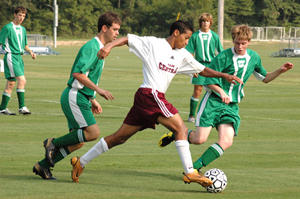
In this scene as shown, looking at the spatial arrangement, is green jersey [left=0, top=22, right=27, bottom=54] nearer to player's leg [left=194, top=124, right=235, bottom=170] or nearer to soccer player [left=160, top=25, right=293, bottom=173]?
soccer player [left=160, top=25, right=293, bottom=173]

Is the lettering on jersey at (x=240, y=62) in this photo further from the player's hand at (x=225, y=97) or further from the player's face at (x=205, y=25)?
the player's face at (x=205, y=25)

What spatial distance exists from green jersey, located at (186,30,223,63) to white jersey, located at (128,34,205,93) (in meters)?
6.47

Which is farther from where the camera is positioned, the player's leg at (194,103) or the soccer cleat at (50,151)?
the player's leg at (194,103)

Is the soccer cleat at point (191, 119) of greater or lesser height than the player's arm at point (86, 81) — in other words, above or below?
below

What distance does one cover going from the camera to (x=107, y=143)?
8273mm

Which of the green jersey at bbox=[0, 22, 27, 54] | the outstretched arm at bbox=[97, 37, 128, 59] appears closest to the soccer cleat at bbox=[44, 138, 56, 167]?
the outstretched arm at bbox=[97, 37, 128, 59]

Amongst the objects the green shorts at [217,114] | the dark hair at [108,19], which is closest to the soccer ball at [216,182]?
the green shorts at [217,114]

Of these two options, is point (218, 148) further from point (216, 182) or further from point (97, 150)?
point (97, 150)

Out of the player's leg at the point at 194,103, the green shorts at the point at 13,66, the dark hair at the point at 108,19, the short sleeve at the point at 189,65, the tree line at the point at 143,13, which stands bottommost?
the tree line at the point at 143,13

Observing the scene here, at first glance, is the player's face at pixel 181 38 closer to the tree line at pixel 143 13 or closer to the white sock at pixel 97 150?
the white sock at pixel 97 150

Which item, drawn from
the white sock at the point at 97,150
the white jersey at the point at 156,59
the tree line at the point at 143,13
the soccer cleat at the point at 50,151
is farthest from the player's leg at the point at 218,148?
the tree line at the point at 143,13

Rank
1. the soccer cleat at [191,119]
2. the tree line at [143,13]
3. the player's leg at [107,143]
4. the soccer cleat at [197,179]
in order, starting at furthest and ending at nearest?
1. the tree line at [143,13]
2. the soccer cleat at [191,119]
3. the player's leg at [107,143]
4. the soccer cleat at [197,179]

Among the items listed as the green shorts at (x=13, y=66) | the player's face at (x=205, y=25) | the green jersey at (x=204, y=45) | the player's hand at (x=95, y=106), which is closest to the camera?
the player's hand at (x=95, y=106)

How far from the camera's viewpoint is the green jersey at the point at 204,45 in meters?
14.6
